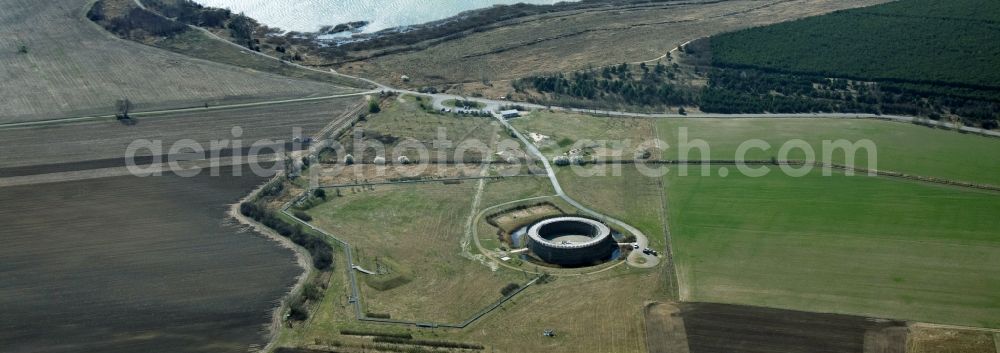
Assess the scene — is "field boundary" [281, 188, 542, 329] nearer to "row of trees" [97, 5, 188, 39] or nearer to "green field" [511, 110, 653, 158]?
"green field" [511, 110, 653, 158]

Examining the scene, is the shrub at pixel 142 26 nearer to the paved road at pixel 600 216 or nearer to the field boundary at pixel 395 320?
the paved road at pixel 600 216

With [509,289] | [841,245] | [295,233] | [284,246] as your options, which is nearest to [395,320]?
[509,289]

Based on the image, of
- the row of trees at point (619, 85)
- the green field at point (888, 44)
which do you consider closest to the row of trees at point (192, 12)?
the row of trees at point (619, 85)

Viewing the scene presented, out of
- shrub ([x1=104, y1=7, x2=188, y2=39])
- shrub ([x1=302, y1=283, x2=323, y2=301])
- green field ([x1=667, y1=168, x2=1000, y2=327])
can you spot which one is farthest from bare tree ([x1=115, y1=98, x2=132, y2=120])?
green field ([x1=667, y1=168, x2=1000, y2=327])

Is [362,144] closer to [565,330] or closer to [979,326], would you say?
[565,330]

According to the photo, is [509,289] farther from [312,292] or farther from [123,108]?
[123,108]

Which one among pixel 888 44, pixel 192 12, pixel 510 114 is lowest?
pixel 510 114

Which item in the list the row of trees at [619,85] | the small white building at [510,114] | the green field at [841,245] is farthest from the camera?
the row of trees at [619,85]

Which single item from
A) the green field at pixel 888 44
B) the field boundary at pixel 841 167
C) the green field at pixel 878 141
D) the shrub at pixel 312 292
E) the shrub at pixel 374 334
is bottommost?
the shrub at pixel 374 334
